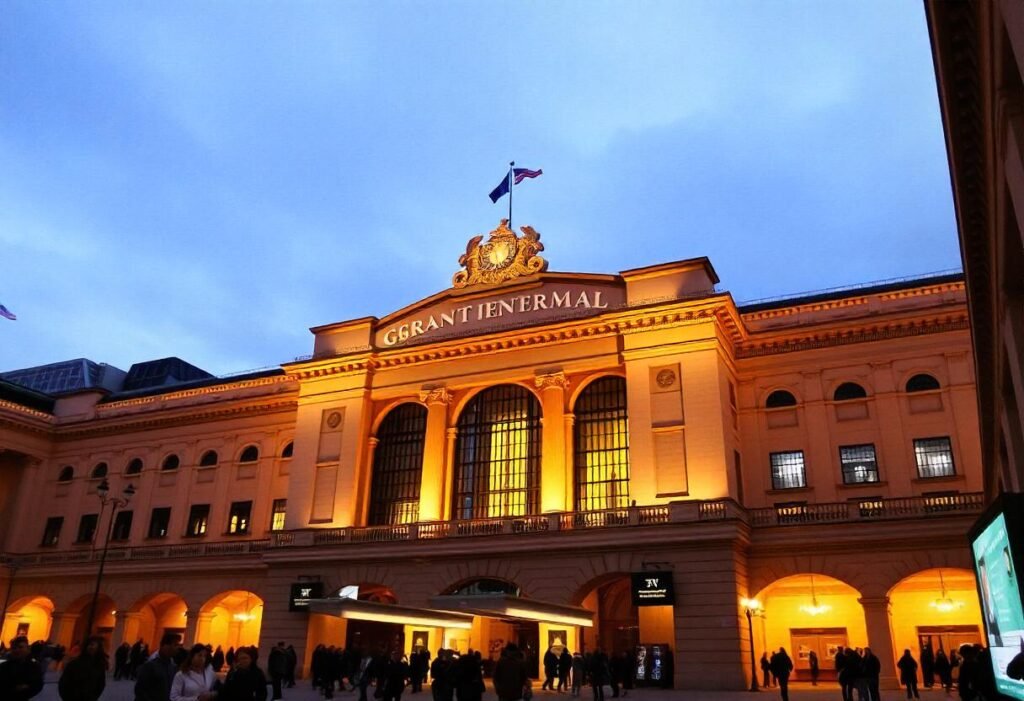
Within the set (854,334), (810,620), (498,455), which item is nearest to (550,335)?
(498,455)

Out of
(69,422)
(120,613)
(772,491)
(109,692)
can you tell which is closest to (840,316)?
(772,491)

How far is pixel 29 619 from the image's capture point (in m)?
45.2

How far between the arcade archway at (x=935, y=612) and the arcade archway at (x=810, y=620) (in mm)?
1442

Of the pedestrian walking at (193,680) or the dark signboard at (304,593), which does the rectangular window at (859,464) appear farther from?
the pedestrian walking at (193,680)

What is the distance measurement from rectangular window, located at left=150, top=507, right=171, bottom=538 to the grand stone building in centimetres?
18

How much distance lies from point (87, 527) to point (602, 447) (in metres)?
29.9

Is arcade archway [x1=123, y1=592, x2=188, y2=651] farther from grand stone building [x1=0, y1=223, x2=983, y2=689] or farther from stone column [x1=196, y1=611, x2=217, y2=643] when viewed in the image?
stone column [x1=196, y1=611, x2=217, y2=643]

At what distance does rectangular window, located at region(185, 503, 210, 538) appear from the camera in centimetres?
4254

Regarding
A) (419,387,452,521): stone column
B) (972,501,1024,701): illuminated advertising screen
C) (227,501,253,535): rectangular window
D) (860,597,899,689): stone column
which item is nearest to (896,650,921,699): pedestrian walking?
(860,597,899,689): stone column

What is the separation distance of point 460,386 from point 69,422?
1059 inches

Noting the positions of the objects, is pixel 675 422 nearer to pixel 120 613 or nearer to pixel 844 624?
pixel 844 624

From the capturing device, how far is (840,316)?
3309cm

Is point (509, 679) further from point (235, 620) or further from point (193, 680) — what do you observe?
point (235, 620)

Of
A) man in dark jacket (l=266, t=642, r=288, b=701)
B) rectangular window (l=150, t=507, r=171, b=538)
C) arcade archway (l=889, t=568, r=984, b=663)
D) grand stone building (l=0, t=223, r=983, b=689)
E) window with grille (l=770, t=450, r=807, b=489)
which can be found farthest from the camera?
rectangular window (l=150, t=507, r=171, b=538)
